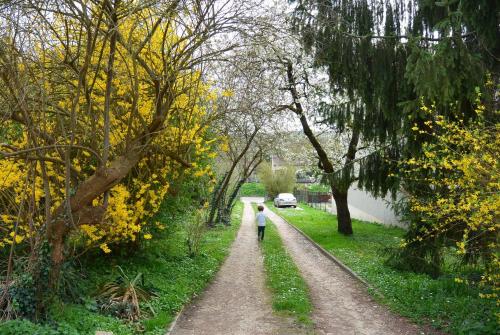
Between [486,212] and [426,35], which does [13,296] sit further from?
[426,35]

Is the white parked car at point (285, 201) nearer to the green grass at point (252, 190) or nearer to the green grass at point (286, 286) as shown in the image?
the green grass at point (286, 286)

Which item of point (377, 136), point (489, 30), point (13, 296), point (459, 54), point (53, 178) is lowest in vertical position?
point (13, 296)

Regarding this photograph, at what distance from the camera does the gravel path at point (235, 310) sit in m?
7.07

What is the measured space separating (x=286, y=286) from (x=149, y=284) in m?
3.00

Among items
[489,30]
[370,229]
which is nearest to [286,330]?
[489,30]

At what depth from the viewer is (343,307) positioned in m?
8.50

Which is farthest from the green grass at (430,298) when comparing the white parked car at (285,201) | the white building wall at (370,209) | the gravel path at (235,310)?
the white parked car at (285,201)

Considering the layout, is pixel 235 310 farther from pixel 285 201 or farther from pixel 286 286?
pixel 285 201

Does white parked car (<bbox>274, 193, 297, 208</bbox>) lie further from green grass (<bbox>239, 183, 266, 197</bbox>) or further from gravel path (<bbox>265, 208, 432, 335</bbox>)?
gravel path (<bbox>265, 208, 432, 335</bbox>)

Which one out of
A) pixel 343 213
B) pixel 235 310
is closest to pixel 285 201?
pixel 343 213

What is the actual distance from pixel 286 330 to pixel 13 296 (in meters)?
→ 3.88

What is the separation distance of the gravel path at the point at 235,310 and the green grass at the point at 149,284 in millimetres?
294

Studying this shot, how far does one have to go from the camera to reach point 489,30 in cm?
731

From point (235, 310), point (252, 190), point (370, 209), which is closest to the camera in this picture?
point (235, 310)
